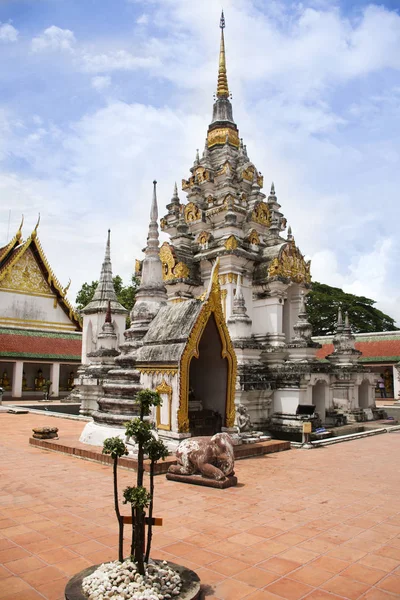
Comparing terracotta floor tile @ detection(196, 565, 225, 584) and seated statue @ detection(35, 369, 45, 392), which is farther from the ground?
seated statue @ detection(35, 369, 45, 392)

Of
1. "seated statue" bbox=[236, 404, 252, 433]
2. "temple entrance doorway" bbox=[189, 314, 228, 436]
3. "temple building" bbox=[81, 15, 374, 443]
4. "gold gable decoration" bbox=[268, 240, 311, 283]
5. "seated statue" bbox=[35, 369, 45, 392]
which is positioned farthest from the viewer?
"seated statue" bbox=[35, 369, 45, 392]

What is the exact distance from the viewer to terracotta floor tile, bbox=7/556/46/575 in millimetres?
4188

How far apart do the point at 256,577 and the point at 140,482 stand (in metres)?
1.26

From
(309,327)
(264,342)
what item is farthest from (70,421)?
(309,327)

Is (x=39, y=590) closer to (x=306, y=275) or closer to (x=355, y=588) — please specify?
(x=355, y=588)

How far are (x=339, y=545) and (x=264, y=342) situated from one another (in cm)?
1141

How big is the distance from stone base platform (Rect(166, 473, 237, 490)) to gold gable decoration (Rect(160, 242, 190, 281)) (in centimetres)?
991

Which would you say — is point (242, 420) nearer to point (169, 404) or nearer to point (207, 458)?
point (169, 404)

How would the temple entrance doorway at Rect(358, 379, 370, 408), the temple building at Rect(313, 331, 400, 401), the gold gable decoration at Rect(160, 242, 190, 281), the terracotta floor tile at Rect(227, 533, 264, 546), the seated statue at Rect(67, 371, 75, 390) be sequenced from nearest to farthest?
the terracotta floor tile at Rect(227, 533, 264, 546)
the gold gable decoration at Rect(160, 242, 190, 281)
the temple entrance doorway at Rect(358, 379, 370, 408)
the temple building at Rect(313, 331, 400, 401)
the seated statue at Rect(67, 371, 75, 390)

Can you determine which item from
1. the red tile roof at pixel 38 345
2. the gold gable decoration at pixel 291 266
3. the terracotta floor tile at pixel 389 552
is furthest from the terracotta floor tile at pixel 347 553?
the red tile roof at pixel 38 345

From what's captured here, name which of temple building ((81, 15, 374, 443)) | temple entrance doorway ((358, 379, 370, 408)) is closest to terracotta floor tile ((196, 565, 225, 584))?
temple building ((81, 15, 374, 443))

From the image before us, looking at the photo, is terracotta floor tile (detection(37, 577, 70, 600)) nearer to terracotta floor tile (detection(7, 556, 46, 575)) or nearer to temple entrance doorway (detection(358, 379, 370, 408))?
terracotta floor tile (detection(7, 556, 46, 575))

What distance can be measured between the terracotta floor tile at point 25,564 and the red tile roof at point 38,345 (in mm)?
23994

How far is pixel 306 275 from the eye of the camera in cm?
1781
